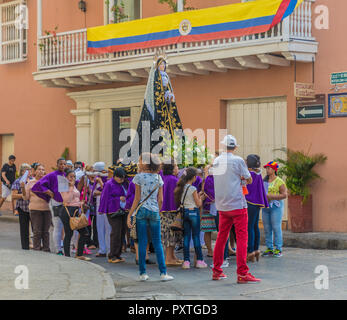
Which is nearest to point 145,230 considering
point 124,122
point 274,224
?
point 274,224

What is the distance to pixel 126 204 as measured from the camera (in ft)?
38.5

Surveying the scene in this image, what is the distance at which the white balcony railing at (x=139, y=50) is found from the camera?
14977mm

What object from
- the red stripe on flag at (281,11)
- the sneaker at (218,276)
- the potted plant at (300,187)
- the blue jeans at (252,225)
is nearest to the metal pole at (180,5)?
the red stripe on flag at (281,11)

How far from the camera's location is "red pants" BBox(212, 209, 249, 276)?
30.8ft

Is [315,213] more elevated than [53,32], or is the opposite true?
[53,32]

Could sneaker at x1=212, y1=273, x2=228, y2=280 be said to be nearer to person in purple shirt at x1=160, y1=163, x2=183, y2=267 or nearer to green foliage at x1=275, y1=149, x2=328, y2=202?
person in purple shirt at x1=160, y1=163, x2=183, y2=267

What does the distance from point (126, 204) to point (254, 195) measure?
2011 mm

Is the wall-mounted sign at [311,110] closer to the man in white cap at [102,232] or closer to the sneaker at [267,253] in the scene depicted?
the sneaker at [267,253]

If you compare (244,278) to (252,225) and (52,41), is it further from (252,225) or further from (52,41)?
(52,41)

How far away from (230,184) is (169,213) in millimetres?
2071

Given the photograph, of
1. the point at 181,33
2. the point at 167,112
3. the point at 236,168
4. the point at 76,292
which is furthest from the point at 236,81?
the point at 76,292

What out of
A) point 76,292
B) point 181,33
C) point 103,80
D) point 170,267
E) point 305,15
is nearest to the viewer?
point 76,292

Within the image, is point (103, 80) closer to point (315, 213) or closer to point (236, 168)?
point (315, 213)

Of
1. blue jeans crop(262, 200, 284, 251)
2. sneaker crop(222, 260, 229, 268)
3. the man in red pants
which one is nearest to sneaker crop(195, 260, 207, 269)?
sneaker crop(222, 260, 229, 268)
